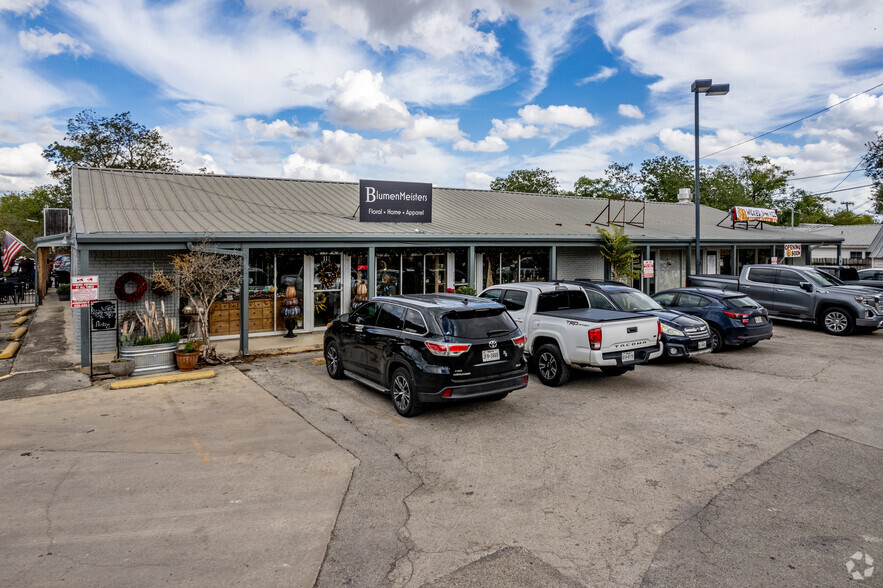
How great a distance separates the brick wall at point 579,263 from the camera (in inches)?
820

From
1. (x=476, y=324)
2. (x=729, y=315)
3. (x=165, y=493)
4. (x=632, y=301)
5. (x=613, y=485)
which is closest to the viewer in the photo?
(x=165, y=493)

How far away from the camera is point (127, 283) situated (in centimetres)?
1209

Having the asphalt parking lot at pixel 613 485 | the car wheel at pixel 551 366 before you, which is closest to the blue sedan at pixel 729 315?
the asphalt parking lot at pixel 613 485

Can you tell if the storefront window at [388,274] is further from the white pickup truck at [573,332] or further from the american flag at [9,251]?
the american flag at [9,251]

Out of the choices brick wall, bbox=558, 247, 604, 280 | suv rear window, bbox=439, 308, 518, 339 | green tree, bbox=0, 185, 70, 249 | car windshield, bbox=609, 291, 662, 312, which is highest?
green tree, bbox=0, 185, 70, 249

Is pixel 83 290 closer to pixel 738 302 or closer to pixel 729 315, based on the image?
pixel 729 315

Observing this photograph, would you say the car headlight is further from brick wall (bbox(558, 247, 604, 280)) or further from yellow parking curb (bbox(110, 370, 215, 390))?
brick wall (bbox(558, 247, 604, 280))

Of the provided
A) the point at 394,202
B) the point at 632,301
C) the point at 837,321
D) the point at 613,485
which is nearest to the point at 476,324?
the point at 613,485

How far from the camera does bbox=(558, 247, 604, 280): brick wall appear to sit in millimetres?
20828

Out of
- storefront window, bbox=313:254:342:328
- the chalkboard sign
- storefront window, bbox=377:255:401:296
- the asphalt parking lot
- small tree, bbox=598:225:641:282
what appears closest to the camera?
the asphalt parking lot

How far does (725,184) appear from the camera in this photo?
47.6 m

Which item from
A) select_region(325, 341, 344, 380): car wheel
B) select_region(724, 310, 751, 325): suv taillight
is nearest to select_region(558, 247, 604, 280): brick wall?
select_region(724, 310, 751, 325): suv taillight

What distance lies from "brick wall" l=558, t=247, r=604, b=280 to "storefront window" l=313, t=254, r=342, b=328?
9.25m

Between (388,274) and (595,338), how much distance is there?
29.5 ft
